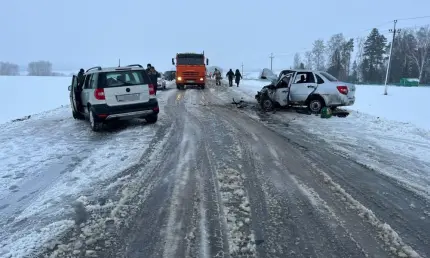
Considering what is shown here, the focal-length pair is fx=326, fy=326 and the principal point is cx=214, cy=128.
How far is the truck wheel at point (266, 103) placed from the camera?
13.8 metres

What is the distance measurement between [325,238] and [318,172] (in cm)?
227

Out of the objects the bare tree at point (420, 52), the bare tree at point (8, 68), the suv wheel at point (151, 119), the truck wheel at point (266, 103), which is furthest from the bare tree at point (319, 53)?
the bare tree at point (8, 68)

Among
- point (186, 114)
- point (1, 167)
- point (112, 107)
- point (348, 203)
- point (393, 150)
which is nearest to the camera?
point (348, 203)

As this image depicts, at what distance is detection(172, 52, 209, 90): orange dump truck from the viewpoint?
26.6m

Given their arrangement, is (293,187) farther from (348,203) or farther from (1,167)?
(1,167)

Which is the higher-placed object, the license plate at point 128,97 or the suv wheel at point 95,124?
the license plate at point 128,97

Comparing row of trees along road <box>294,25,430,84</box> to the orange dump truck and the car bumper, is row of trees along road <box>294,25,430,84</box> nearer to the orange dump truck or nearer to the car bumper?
the orange dump truck

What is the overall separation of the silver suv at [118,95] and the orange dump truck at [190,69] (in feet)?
54.8

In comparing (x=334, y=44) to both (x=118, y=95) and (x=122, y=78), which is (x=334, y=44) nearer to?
(x=122, y=78)

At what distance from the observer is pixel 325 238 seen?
11.5 feet

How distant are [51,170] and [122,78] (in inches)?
163

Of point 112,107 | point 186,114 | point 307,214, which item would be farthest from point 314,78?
point 307,214

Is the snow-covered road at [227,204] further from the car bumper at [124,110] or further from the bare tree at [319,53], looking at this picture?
the bare tree at [319,53]

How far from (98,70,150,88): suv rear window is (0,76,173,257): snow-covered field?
132 cm
